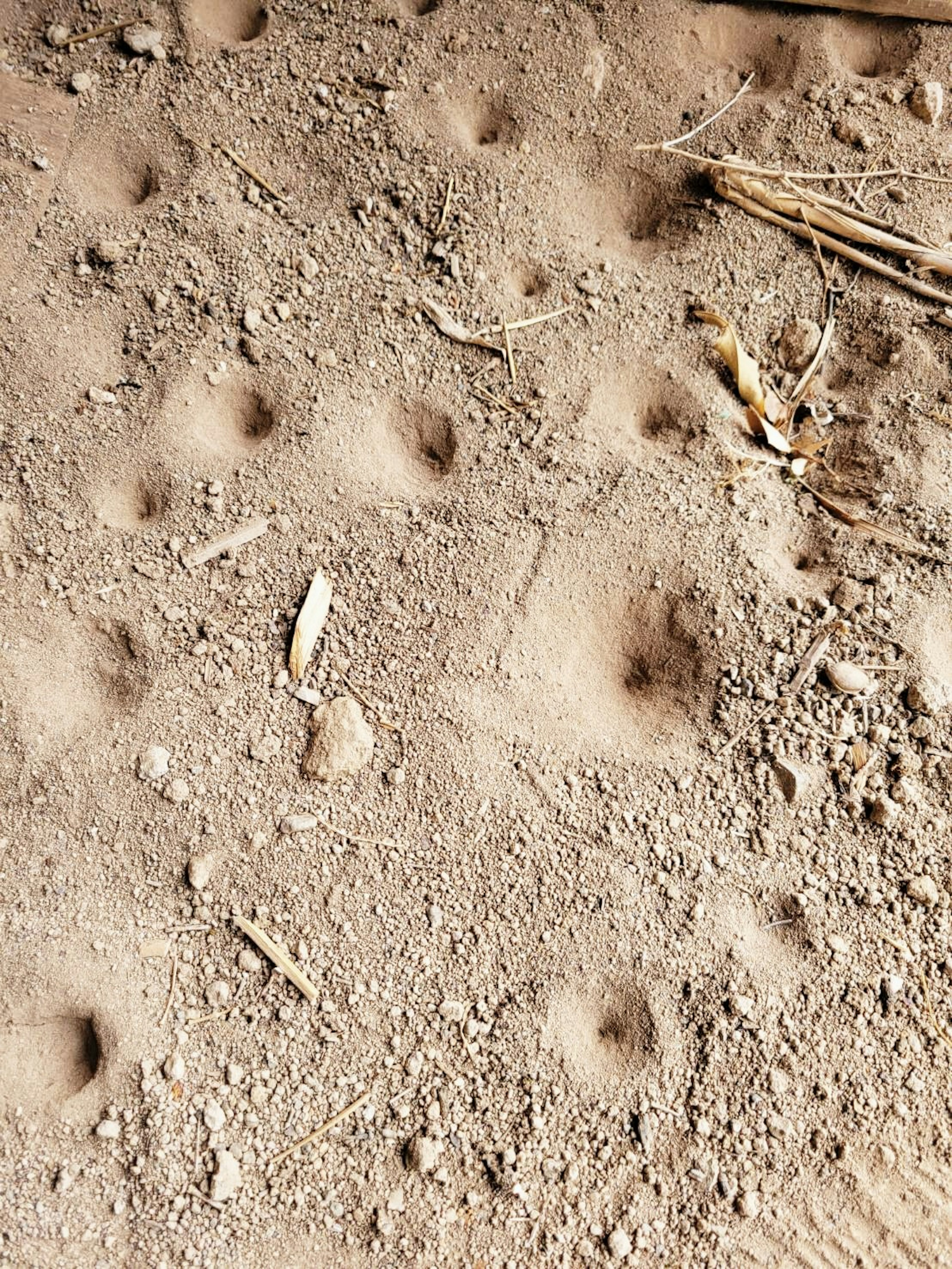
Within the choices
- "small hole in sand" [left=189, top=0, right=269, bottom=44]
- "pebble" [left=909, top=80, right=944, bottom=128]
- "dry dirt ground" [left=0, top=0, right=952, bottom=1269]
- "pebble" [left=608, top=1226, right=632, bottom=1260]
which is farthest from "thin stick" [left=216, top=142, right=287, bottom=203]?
"pebble" [left=608, top=1226, right=632, bottom=1260]

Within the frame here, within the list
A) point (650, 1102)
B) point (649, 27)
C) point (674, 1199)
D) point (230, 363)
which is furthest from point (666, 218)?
point (674, 1199)

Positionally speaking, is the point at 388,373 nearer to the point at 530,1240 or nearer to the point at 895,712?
the point at 895,712

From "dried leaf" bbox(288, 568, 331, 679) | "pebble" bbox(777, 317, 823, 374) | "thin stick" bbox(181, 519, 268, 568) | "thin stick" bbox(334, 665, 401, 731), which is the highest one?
"pebble" bbox(777, 317, 823, 374)

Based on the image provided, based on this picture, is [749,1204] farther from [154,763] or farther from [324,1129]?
[154,763]

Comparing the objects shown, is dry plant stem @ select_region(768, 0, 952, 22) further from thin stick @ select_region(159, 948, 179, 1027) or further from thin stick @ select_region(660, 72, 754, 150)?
thin stick @ select_region(159, 948, 179, 1027)

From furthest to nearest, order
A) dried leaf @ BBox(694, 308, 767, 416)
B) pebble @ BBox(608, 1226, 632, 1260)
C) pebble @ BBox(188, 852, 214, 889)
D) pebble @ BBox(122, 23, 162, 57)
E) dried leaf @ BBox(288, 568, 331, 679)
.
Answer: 1. pebble @ BBox(122, 23, 162, 57)
2. dried leaf @ BBox(694, 308, 767, 416)
3. dried leaf @ BBox(288, 568, 331, 679)
4. pebble @ BBox(188, 852, 214, 889)
5. pebble @ BBox(608, 1226, 632, 1260)

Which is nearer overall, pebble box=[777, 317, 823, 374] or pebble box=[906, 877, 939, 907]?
pebble box=[906, 877, 939, 907]

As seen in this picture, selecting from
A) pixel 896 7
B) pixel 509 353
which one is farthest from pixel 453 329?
pixel 896 7
